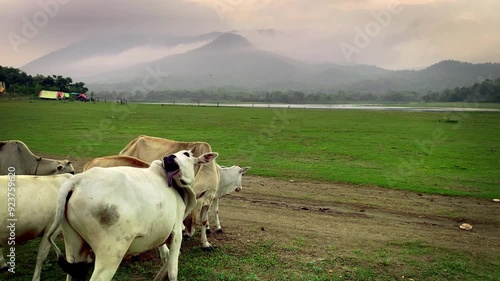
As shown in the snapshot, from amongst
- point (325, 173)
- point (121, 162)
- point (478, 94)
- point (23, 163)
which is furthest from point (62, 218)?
point (478, 94)

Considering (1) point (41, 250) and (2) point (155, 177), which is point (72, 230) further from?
(1) point (41, 250)

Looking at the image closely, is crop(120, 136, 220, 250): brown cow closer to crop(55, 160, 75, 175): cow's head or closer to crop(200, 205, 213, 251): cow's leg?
crop(200, 205, 213, 251): cow's leg

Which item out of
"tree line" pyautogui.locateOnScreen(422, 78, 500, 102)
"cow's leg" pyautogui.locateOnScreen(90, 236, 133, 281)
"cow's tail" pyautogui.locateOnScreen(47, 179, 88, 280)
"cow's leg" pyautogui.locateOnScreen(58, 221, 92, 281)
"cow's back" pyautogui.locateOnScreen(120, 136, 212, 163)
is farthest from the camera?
"tree line" pyautogui.locateOnScreen(422, 78, 500, 102)

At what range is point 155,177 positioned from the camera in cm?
620

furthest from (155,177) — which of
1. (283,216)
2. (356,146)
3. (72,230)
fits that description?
(356,146)

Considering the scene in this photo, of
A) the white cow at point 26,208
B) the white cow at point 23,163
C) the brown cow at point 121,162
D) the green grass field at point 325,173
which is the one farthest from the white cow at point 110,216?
the white cow at point 23,163

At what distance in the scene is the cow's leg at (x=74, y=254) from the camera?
5.46 m

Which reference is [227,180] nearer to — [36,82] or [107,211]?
[107,211]

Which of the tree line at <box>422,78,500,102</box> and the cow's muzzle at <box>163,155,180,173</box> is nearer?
the cow's muzzle at <box>163,155,180,173</box>

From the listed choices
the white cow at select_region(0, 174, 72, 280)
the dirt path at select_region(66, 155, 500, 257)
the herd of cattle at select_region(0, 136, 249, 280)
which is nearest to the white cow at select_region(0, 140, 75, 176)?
the herd of cattle at select_region(0, 136, 249, 280)

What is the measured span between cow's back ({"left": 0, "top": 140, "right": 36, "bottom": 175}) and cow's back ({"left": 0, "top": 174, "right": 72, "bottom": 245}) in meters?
2.85

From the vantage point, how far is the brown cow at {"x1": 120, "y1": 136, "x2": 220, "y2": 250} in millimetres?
9820

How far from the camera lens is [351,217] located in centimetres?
1247

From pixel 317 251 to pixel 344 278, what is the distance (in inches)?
56.5
